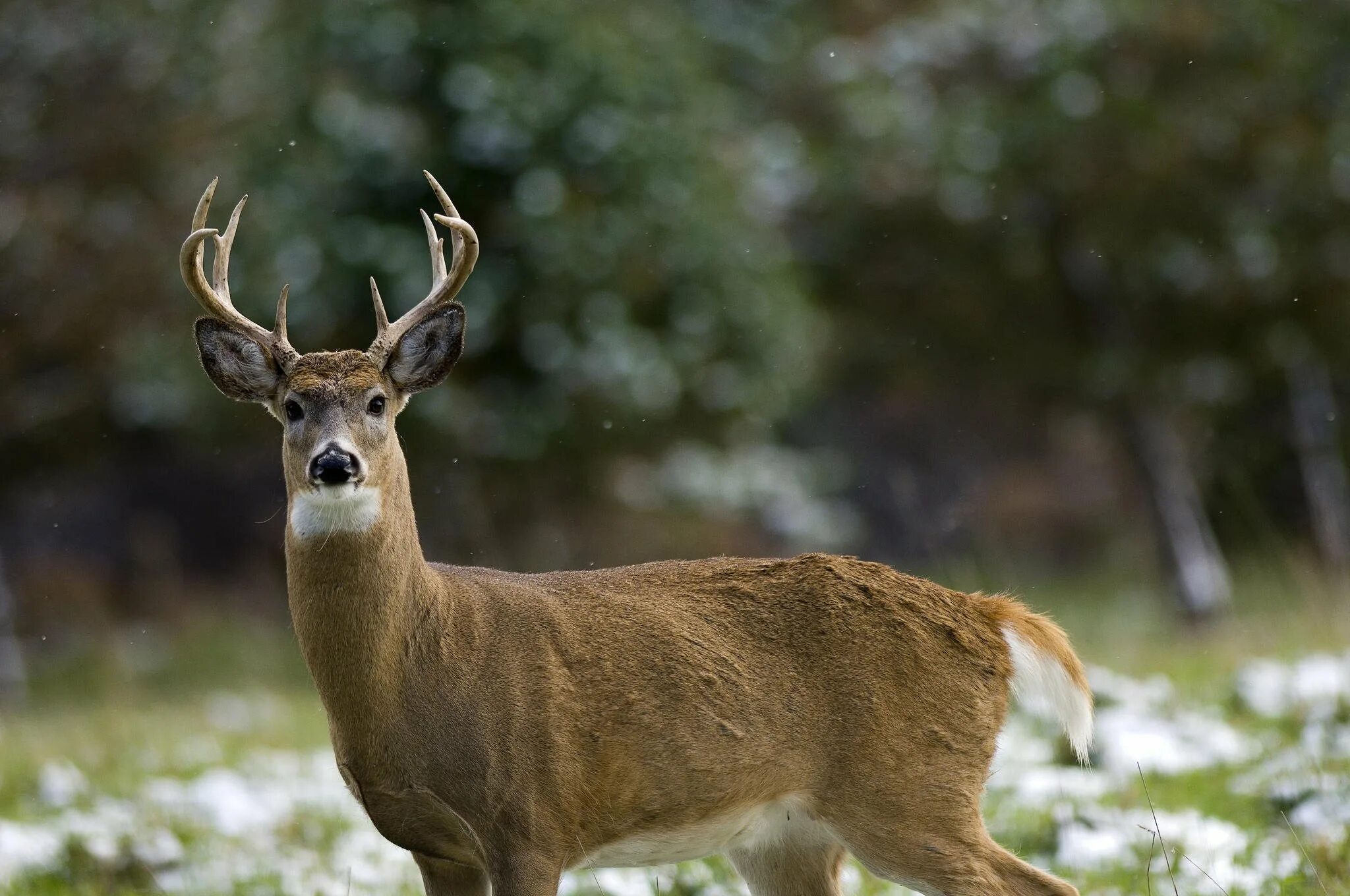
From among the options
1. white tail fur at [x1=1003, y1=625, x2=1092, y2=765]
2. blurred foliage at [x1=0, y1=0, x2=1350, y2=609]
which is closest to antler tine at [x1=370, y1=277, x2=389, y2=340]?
white tail fur at [x1=1003, y1=625, x2=1092, y2=765]

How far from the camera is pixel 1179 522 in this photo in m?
13.8

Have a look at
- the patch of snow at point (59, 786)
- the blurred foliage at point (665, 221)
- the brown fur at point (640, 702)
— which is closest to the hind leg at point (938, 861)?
the brown fur at point (640, 702)

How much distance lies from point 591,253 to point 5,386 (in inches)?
214

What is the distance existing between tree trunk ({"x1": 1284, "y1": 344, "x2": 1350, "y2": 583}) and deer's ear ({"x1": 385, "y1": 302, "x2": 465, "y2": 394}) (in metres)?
10.8

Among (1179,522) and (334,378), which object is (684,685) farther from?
(1179,522)

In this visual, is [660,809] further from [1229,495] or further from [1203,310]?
[1229,495]

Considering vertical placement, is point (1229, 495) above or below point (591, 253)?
below

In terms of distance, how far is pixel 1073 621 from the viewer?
42.6ft

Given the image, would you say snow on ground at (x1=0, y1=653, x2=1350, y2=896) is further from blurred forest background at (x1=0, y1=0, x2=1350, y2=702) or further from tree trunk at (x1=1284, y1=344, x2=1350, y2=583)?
tree trunk at (x1=1284, y1=344, x2=1350, y2=583)

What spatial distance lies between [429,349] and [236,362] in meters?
0.43

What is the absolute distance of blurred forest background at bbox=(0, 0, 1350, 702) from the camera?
12.1m

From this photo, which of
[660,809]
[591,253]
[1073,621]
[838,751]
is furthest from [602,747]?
[1073,621]

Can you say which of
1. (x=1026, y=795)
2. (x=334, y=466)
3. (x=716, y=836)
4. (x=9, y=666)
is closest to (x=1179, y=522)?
(x=1026, y=795)

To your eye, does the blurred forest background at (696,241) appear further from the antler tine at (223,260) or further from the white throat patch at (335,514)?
the white throat patch at (335,514)
